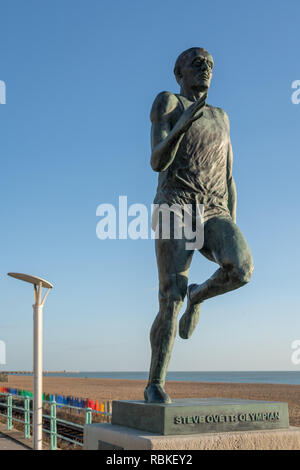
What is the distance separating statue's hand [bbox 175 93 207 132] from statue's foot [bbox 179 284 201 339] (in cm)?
125

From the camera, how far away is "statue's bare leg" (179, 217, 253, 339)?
4090 millimetres

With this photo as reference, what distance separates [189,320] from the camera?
14.9 feet

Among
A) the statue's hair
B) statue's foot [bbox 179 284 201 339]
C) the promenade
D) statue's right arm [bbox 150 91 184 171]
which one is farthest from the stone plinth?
the promenade

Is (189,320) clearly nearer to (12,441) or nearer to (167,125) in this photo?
(167,125)

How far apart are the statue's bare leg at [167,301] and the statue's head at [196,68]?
4.42 feet

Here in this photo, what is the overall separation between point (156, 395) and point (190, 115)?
81.4 inches

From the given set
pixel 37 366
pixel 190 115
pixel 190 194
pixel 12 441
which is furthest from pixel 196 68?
pixel 12 441

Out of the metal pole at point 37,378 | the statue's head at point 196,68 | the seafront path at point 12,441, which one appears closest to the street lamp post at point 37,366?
the metal pole at point 37,378

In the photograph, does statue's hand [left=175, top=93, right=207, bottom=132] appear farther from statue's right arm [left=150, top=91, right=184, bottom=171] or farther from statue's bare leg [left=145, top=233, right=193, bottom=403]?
statue's bare leg [left=145, top=233, right=193, bottom=403]

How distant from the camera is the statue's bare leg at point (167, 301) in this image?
435 centimetres

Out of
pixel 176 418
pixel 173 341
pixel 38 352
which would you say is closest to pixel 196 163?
pixel 173 341

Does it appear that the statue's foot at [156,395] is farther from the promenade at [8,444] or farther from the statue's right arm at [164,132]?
the promenade at [8,444]
